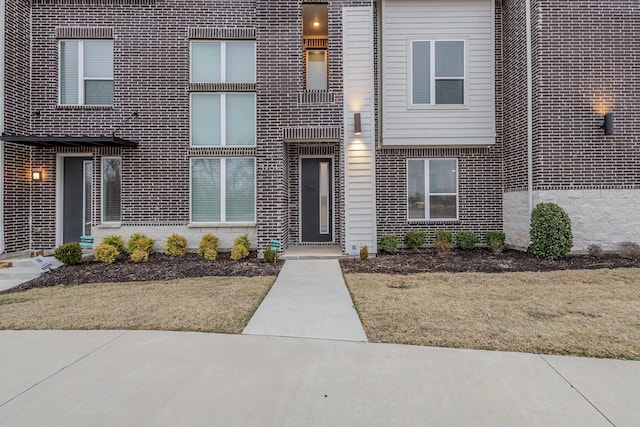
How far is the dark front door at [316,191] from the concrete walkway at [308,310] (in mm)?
3053

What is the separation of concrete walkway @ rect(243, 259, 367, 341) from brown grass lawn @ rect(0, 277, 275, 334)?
0.21 metres

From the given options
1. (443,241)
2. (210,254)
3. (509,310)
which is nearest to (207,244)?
(210,254)

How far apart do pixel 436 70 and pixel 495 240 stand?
15.5 ft

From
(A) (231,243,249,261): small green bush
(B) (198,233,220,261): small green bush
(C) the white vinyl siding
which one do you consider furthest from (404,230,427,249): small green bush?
(B) (198,233,220,261): small green bush

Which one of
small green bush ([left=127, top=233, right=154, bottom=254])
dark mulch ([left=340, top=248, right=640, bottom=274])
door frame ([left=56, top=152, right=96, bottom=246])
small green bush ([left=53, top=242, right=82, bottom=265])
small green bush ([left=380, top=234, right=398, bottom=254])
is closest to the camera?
dark mulch ([left=340, top=248, right=640, bottom=274])

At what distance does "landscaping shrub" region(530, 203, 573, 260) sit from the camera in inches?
294

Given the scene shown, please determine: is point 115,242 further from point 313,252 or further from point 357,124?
point 357,124

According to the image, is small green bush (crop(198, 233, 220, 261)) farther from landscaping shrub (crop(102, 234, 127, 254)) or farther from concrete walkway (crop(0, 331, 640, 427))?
concrete walkway (crop(0, 331, 640, 427))

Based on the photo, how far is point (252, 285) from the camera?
589cm

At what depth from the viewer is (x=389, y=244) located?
8664 millimetres

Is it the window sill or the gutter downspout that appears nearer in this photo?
the gutter downspout

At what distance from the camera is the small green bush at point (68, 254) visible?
292 inches

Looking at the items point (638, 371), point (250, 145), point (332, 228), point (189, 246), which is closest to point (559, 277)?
point (638, 371)

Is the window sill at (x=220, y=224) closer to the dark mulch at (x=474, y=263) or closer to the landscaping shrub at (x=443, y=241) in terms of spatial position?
the dark mulch at (x=474, y=263)
